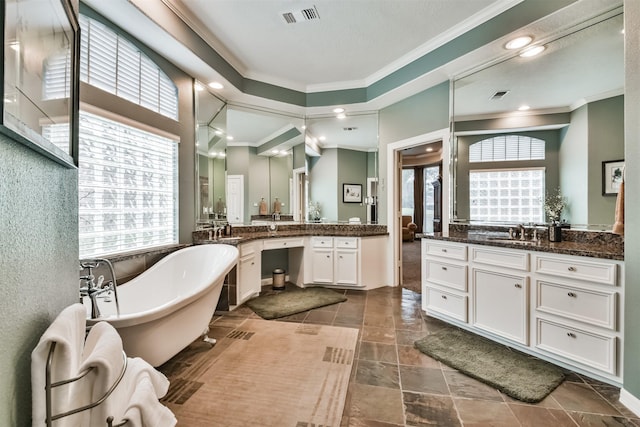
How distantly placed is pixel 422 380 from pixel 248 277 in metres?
2.26

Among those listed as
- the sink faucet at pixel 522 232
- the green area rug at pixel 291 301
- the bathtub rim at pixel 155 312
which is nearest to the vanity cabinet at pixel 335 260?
the green area rug at pixel 291 301

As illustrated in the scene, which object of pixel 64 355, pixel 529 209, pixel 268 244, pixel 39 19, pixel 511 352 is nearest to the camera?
pixel 64 355

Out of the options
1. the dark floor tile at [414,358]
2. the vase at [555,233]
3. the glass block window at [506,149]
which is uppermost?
the glass block window at [506,149]

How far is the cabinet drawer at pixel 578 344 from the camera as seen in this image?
72.8 inches

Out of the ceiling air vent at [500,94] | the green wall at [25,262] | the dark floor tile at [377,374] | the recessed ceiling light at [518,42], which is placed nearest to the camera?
the green wall at [25,262]

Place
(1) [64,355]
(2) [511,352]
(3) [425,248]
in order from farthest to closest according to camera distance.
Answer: (3) [425,248] < (2) [511,352] < (1) [64,355]

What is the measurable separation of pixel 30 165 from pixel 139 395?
739mm

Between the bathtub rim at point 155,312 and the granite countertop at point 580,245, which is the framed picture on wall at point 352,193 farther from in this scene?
the bathtub rim at point 155,312

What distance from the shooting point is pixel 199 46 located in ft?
9.39

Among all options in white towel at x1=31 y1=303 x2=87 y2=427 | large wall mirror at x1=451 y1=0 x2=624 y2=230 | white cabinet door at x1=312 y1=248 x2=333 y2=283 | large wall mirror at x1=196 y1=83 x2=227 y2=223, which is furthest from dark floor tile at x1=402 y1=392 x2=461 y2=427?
large wall mirror at x1=196 y1=83 x2=227 y2=223

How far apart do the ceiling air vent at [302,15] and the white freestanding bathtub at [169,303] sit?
222 centimetres

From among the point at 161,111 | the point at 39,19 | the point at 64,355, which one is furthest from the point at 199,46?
the point at 64,355

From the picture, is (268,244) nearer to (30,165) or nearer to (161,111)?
(161,111)

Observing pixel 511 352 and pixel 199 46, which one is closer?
pixel 511 352
